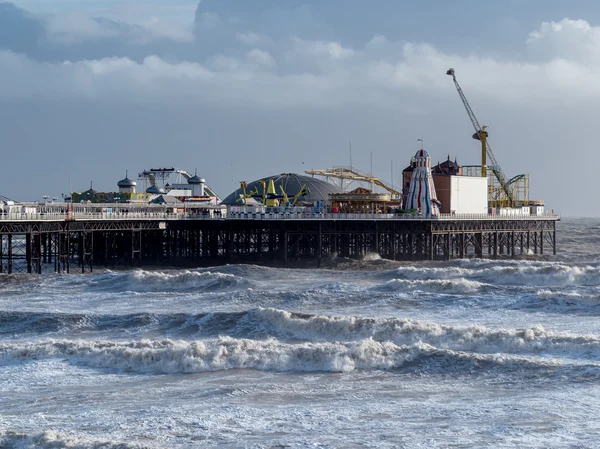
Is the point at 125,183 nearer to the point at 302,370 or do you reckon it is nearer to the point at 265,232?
the point at 265,232

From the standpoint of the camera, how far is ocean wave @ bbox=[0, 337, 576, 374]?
30.0 metres

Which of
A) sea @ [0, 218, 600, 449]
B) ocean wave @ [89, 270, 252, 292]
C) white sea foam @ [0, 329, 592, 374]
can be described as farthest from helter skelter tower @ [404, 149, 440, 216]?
white sea foam @ [0, 329, 592, 374]

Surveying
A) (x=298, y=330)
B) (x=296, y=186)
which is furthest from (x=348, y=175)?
(x=298, y=330)

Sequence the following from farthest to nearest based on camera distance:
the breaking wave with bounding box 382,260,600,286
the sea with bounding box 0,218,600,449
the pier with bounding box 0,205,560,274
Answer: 1. the pier with bounding box 0,205,560,274
2. the breaking wave with bounding box 382,260,600,286
3. the sea with bounding box 0,218,600,449

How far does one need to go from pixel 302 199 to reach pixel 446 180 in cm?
2584

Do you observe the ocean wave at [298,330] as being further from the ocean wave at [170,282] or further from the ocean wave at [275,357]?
the ocean wave at [170,282]

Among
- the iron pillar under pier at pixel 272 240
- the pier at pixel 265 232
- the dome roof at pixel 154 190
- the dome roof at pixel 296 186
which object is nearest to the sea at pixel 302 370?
the pier at pixel 265 232

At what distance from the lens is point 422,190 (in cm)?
8331

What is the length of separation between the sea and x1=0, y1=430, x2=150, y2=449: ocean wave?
0.05 m

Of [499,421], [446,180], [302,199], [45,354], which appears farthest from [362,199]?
[499,421]

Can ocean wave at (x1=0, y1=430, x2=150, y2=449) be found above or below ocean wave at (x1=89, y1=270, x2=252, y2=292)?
below

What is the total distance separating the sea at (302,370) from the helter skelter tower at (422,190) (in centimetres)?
3264

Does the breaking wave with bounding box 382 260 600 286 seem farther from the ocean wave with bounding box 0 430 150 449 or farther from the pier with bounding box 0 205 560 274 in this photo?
the ocean wave with bounding box 0 430 150 449

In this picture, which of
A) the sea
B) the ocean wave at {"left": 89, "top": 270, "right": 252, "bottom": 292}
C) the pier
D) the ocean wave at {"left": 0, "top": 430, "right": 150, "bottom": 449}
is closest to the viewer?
the ocean wave at {"left": 0, "top": 430, "right": 150, "bottom": 449}
